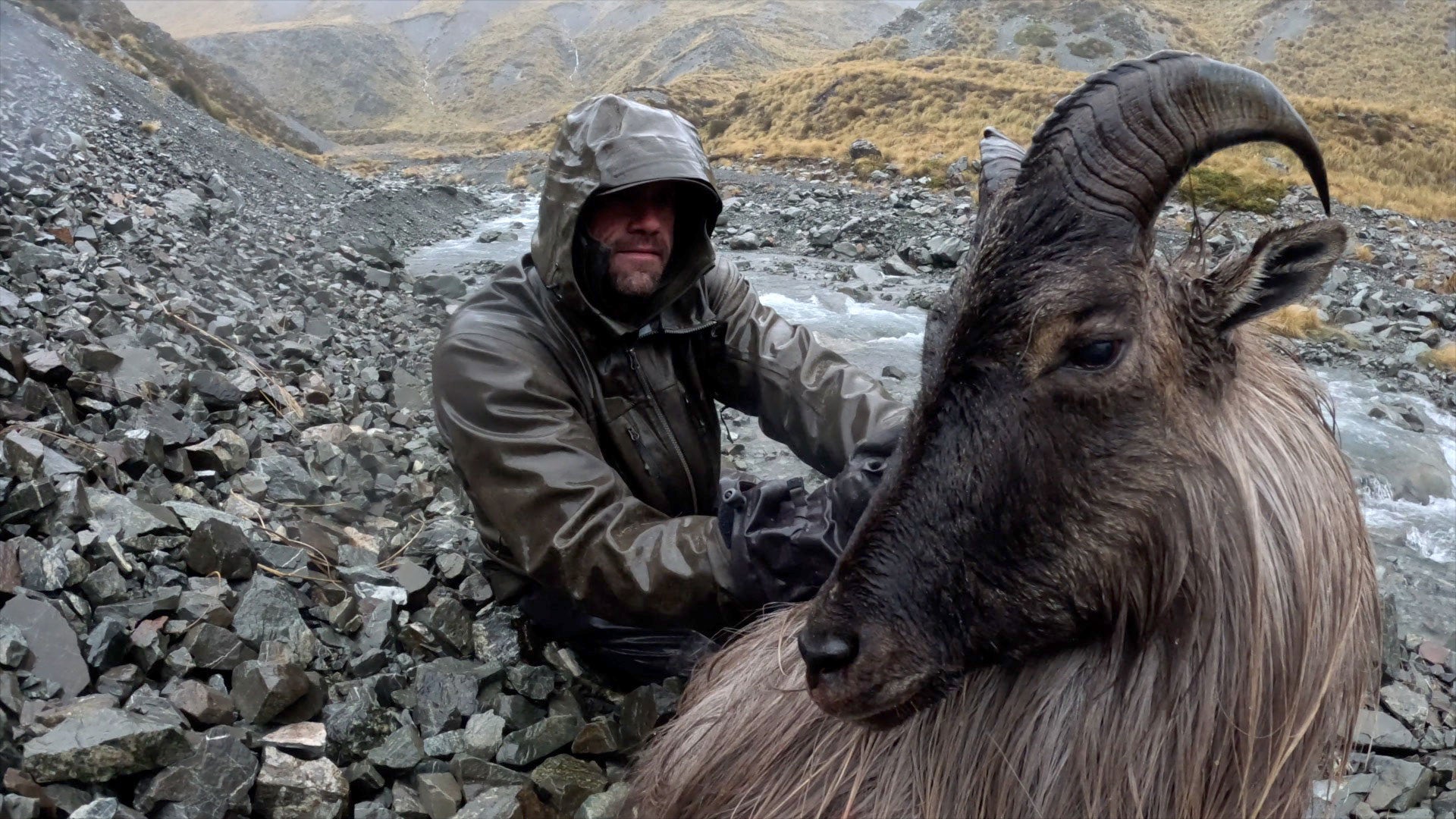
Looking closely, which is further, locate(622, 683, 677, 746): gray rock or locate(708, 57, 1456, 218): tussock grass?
locate(708, 57, 1456, 218): tussock grass

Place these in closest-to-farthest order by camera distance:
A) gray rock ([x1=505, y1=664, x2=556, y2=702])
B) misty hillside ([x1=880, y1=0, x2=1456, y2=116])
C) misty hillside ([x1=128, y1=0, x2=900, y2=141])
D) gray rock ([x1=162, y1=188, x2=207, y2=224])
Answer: gray rock ([x1=505, y1=664, x2=556, y2=702])
gray rock ([x1=162, y1=188, x2=207, y2=224])
misty hillside ([x1=880, y1=0, x2=1456, y2=116])
misty hillside ([x1=128, y1=0, x2=900, y2=141])

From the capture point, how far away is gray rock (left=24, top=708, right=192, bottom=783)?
245cm

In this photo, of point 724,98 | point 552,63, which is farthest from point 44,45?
point 552,63

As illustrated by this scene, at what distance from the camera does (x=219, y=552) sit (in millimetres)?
3717

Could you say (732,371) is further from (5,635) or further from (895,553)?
(5,635)

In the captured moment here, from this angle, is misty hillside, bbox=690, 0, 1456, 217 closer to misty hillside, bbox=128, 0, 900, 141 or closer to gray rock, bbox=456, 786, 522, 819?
gray rock, bbox=456, 786, 522, 819

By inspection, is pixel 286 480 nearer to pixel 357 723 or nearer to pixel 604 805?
pixel 357 723

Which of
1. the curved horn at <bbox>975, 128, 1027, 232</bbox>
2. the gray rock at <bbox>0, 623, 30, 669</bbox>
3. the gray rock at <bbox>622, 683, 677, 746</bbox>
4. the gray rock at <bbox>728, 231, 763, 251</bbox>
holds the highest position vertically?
the curved horn at <bbox>975, 128, 1027, 232</bbox>

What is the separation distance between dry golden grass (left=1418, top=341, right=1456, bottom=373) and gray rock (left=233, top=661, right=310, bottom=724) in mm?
11788

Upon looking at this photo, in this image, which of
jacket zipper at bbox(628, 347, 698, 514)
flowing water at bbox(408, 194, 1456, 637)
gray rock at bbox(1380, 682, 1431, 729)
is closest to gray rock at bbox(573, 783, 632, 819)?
jacket zipper at bbox(628, 347, 698, 514)

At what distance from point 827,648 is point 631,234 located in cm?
205

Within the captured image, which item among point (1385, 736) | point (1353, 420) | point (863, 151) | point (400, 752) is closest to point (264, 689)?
point (400, 752)

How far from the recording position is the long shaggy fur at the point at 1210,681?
80.7 inches

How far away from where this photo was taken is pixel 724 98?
56438mm
